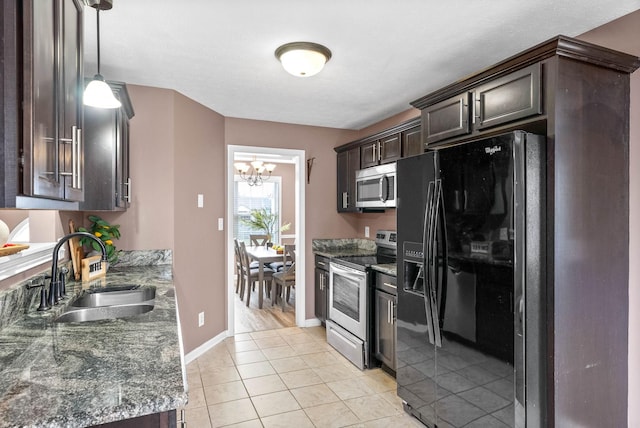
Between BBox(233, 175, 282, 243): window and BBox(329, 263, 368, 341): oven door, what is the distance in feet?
14.2

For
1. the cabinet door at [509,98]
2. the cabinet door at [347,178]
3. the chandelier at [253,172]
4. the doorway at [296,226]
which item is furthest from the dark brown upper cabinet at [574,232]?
the chandelier at [253,172]

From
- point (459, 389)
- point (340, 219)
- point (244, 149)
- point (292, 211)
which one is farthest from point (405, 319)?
point (292, 211)

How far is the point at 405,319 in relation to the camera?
2.52 meters

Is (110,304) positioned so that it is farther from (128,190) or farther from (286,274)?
(286,274)

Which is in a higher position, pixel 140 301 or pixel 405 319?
pixel 140 301

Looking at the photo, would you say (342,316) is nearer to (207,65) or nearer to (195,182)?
(195,182)

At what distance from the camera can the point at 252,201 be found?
809 centimetres

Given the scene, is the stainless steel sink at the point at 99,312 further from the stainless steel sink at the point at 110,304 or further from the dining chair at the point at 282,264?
the dining chair at the point at 282,264

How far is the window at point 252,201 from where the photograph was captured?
7.98m

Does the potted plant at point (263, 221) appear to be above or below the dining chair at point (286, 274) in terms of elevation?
above

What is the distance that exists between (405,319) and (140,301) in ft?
5.57

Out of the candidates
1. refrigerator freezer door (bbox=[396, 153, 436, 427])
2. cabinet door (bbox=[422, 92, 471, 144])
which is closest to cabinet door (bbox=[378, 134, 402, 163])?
cabinet door (bbox=[422, 92, 471, 144])

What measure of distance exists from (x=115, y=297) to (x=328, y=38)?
2.01 meters

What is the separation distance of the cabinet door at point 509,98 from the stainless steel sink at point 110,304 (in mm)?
2133
